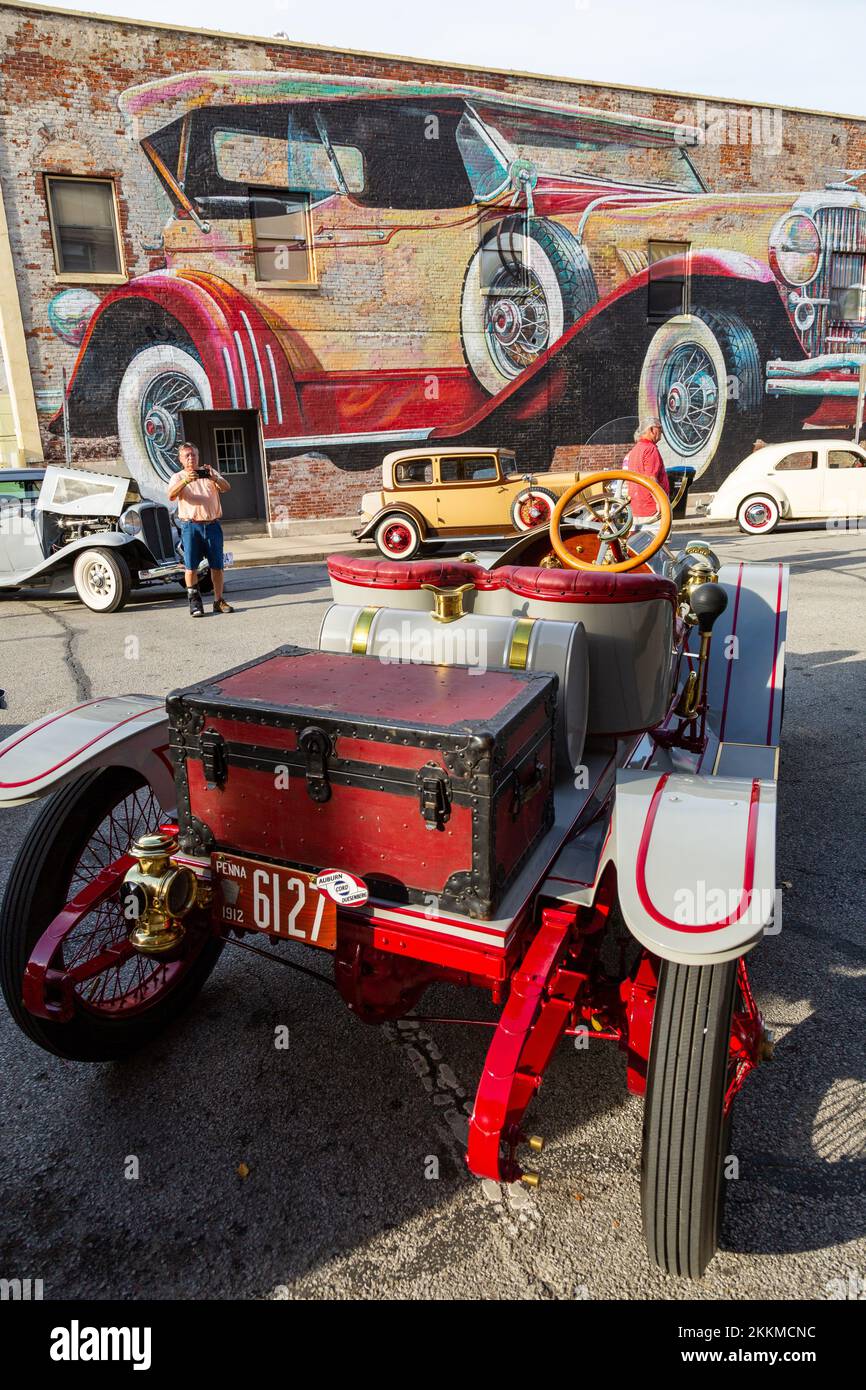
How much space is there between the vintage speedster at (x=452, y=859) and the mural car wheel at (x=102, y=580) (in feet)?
23.2

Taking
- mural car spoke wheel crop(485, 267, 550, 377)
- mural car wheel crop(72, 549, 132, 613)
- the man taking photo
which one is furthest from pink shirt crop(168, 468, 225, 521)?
mural car spoke wheel crop(485, 267, 550, 377)

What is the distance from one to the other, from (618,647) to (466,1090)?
1.64 meters

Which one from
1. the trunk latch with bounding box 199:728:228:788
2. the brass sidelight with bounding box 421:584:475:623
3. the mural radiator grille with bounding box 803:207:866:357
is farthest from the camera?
the mural radiator grille with bounding box 803:207:866:357

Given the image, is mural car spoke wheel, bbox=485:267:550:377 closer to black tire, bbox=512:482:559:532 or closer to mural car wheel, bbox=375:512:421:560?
black tire, bbox=512:482:559:532

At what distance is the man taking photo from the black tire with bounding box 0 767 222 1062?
6.47m

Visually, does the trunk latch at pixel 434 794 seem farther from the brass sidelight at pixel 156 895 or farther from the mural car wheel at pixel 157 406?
the mural car wheel at pixel 157 406

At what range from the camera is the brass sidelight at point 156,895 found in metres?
2.26

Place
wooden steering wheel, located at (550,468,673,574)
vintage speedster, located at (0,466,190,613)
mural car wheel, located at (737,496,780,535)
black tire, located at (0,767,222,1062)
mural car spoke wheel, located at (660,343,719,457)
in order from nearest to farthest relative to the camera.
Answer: black tire, located at (0,767,222,1062) → wooden steering wheel, located at (550,468,673,574) → vintage speedster, located at (0,466,190,613) → mural car wheel, located at (737,496,780,535) → mural car spoke wheel, located at (660,343,719,457)

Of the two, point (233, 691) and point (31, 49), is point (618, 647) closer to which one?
point (233, 691)

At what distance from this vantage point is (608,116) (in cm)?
1755

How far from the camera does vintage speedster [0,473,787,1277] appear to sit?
1991 millimetres

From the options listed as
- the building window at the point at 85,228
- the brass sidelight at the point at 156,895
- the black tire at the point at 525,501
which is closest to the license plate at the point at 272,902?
the brass sidelight at the point at 156,895

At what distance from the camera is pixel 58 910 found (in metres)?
2.68

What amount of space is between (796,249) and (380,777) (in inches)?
878
